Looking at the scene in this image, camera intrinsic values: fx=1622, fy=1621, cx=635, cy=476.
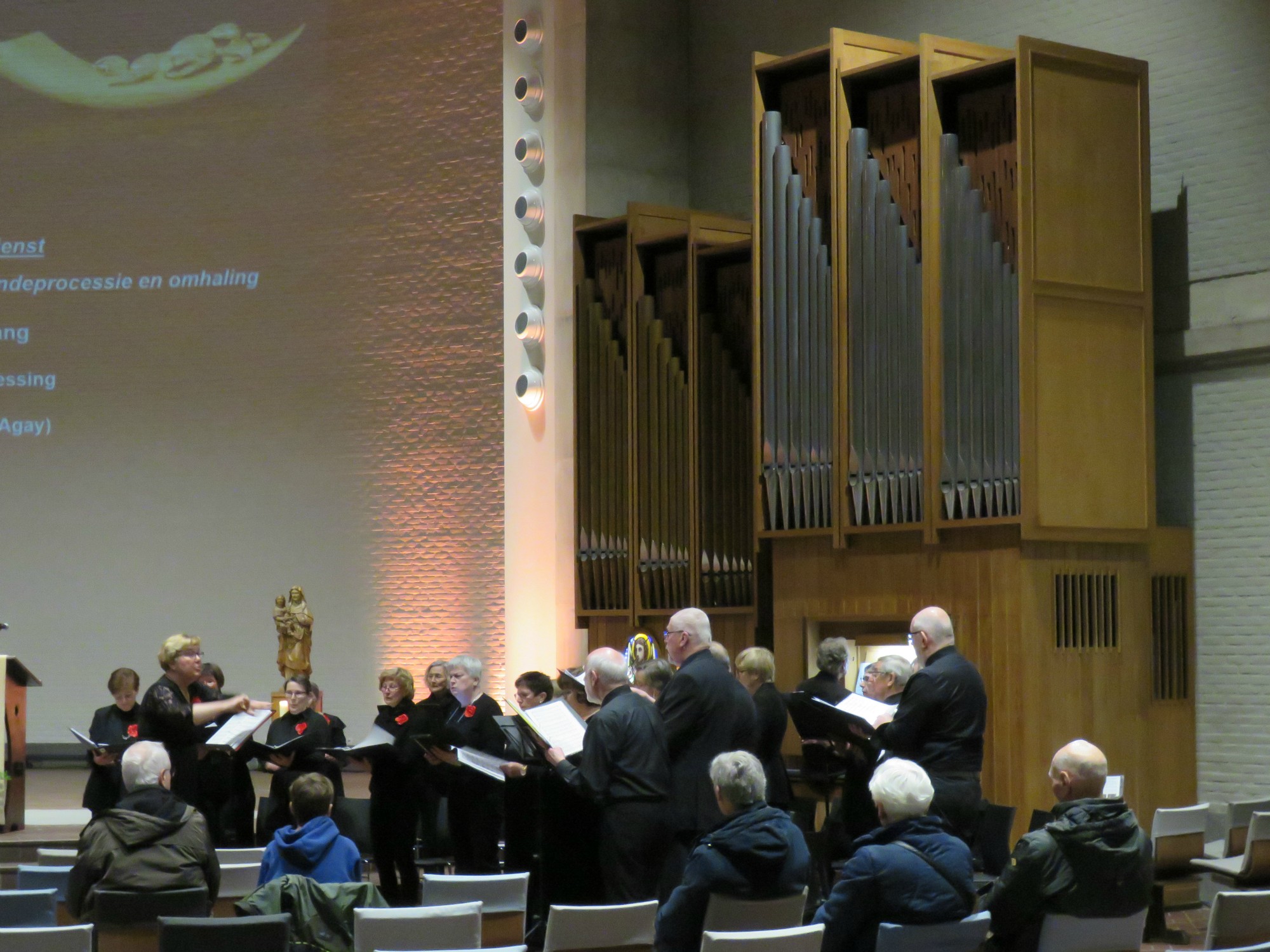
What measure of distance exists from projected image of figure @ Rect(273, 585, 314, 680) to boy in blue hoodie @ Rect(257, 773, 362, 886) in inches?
262

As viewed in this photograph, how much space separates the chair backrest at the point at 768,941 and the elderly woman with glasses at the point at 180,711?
11.9 ft

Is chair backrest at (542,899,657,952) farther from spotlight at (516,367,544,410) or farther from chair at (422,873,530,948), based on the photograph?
spotlight at (516,367,544,410)

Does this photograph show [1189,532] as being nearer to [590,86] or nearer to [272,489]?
[590,86]

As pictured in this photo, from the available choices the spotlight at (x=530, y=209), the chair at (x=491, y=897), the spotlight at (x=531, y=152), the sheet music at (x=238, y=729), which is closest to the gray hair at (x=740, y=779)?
the chair at (x=491, y=897)

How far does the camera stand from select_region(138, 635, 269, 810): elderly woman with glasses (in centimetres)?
688

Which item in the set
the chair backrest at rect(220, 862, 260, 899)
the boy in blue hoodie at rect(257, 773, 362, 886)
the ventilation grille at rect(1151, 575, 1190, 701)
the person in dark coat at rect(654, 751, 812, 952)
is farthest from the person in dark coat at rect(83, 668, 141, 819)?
the ventilation grille at rect(1151, 575, 1190, 701)

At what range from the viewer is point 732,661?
33.0 feet

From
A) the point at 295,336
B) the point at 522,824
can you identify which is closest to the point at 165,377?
the point at 295,336

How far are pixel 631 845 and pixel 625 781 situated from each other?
24 centimetres

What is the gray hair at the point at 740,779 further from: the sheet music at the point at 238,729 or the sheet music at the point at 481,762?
the sheet music at the point at 238,729

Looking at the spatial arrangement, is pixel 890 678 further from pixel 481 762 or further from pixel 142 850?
pixel 142 850

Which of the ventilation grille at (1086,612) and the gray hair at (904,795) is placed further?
the ventilation grille at (1086,612)

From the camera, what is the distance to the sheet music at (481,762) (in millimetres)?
6195

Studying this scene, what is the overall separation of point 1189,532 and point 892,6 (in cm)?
433
